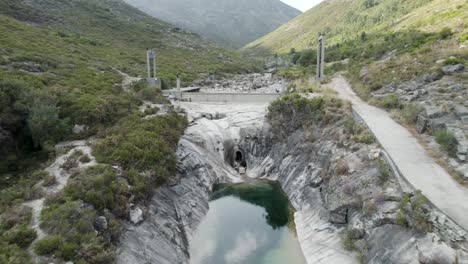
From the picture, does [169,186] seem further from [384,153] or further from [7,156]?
[384,153]

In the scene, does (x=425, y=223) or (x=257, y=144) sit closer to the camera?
(x=425, y=223)

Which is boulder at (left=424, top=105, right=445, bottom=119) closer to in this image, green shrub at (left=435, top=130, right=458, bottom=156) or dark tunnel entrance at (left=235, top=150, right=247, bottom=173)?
green shrub at (left=435, top=130, right=458, bottom=156)

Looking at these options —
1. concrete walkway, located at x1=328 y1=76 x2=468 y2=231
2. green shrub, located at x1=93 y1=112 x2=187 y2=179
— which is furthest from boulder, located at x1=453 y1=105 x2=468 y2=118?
green shrub, located at x1=93 y1=112 x2=187 y2=179

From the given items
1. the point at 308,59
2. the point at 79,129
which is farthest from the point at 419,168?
the point at 308,59

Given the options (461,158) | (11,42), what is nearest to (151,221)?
(461,158)

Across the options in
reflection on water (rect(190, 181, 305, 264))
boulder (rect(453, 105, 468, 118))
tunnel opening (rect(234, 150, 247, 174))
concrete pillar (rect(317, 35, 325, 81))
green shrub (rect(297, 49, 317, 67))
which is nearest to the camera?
reflection on water (rect(190, 181, 305, 264))

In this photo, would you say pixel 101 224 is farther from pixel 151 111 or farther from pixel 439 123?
pixel 439 123

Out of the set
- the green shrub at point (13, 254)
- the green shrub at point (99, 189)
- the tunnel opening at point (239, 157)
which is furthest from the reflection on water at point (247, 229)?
the green shrub at point (13, 254)

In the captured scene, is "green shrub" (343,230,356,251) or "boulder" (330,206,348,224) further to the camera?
"boulder" (330,206,348,224)
